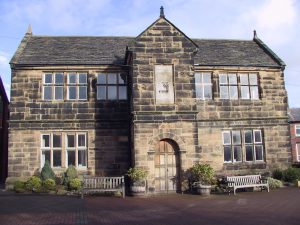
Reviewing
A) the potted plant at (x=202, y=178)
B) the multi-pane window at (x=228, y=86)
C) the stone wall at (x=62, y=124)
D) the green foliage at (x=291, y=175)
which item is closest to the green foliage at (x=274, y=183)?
the green foliage at (x=291, y=175)

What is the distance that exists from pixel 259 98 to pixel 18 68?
14457 mm

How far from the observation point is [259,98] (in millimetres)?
22156

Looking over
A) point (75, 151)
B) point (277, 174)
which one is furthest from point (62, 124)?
point (277, 174)

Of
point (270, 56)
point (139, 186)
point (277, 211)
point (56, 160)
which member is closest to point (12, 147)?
point (56, 160)

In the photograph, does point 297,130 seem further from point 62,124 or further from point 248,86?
point 62,124

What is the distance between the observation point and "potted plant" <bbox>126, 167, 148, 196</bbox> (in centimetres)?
1706

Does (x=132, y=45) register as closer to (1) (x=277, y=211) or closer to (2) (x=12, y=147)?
(2) (x=12, y=147)

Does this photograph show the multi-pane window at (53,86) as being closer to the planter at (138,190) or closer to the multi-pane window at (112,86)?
the multi-pane window at (112,86)

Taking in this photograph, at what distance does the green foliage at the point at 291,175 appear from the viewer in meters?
20.6

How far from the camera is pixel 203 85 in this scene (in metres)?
21.6

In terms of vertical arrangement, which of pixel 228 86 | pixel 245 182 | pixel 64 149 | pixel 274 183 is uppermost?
pixel 228 86

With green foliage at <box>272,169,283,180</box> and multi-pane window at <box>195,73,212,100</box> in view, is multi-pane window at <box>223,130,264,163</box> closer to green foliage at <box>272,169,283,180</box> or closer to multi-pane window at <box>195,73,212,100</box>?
green foliage at <box>272,169,283,180</box>

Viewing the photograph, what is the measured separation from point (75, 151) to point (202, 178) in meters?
7.37

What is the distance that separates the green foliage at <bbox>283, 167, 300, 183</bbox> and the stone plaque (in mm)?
8140
